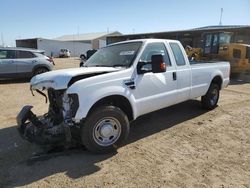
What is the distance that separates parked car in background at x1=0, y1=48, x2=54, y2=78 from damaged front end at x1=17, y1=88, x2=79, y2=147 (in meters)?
8.64

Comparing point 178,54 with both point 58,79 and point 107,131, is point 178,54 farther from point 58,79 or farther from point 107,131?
point 58,79

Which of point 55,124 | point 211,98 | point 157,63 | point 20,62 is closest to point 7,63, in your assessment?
point 20,62

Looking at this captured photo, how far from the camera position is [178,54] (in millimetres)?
5805

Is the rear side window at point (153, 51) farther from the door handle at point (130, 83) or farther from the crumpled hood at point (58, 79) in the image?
the crumpled hood at point (58, 79)

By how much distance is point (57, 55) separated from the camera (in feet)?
187

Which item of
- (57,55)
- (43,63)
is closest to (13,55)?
(43,63)

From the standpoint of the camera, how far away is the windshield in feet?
16.1

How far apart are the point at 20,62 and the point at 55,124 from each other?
9.21 meters

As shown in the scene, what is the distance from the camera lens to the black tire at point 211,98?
22.8 ft

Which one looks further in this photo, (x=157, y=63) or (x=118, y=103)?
(x=118, y=103)

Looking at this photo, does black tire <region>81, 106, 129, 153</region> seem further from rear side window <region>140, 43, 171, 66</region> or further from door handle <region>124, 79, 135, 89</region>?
rear side window <region>140, 43, 171, 66</region>

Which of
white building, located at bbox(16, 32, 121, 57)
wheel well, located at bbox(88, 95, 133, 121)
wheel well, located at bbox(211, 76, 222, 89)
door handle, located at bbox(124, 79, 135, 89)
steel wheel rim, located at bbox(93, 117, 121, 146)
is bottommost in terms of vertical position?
steel wheel rim, located at bbox(93, 117, 121, 146)

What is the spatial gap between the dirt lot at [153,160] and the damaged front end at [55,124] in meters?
0.33

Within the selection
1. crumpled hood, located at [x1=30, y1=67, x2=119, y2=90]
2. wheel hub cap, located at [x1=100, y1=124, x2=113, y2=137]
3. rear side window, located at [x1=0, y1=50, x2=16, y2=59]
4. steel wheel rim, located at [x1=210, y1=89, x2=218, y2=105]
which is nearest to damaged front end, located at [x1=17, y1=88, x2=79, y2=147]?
crumpled hood, located at [x1=30, y1=67, x2=119, y2=90]
